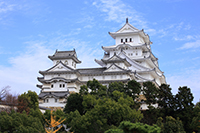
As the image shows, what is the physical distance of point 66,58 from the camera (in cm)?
5256

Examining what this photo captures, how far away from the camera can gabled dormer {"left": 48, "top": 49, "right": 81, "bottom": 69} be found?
52.4m

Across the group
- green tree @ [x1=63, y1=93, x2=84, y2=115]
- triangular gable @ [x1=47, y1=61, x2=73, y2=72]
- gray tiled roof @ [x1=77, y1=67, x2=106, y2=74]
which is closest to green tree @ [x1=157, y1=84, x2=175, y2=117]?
green tree @ [x1=63, y1=93, x2=84, y2=115]

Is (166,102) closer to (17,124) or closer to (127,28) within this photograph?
(17,124)

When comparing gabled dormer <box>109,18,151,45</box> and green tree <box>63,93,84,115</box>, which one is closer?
green tree <box>63,93,84,115</box>

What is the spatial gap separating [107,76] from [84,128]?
2145cm

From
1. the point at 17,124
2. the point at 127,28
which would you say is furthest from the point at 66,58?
the point at 17,124

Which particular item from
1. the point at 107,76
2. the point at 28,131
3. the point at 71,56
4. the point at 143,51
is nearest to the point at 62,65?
the point at 71,56

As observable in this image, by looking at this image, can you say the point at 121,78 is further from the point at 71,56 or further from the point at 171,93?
the point at 171,93

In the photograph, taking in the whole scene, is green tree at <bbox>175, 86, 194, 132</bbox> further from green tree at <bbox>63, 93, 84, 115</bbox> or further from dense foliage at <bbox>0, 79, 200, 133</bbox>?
green tree at <bbox>63, 93, 84, 115</bbox>

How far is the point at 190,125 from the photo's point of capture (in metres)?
32.5

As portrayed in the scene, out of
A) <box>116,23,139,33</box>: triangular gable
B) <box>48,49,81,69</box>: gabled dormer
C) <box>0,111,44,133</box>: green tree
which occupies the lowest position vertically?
<box>0,111,44,133</box>: green tree

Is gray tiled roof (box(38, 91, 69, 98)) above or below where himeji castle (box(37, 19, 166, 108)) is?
below

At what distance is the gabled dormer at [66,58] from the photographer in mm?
52375

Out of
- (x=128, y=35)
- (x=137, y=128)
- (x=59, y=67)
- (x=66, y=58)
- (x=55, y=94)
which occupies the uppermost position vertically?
(x=128, y=35)
